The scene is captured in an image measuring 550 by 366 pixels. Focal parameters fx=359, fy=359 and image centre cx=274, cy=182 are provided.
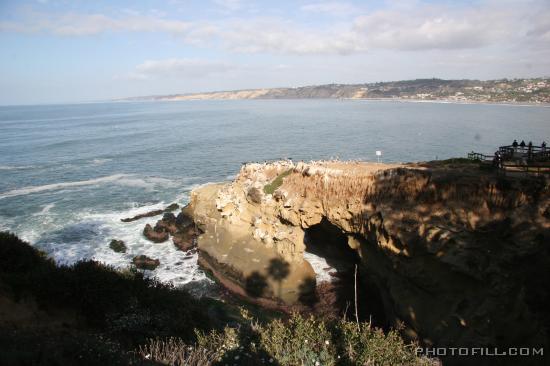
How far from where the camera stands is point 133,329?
12375mm

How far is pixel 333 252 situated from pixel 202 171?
1212 inches

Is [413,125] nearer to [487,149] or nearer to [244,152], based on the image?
[487,149]

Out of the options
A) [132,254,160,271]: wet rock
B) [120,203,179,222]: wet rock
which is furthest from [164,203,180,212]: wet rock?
[132,254,160,271]: wet rock

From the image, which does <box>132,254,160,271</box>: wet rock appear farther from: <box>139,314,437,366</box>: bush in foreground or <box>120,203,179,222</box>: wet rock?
<box>139,314,437,366</box>: bush in foreground

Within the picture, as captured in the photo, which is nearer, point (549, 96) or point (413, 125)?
point (413, 125)

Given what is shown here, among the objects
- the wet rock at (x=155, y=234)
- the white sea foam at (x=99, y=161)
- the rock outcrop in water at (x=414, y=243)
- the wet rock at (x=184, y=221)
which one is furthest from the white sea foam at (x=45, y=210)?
the rock outcrop in water at (x=414, y=243)

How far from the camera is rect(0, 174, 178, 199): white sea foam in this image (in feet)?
146

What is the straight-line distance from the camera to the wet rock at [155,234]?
103 ft

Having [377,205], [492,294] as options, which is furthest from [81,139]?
[492,294]

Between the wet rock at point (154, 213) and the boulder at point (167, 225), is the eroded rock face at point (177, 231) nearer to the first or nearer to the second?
the boulder at point (167, 225)

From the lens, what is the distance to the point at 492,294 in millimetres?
14625

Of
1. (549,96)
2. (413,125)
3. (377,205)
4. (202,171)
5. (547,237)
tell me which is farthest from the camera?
(549,96)
